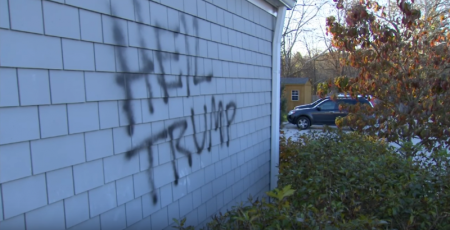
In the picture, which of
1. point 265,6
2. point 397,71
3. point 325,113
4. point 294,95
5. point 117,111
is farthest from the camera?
point 294,95

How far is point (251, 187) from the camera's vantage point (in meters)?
4.68

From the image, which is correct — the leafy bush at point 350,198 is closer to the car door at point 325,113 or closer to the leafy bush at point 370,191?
the leafy bush at point 370,191

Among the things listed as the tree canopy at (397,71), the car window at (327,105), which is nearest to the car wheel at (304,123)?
the car window at (327,105)

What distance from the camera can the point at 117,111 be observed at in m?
2.35

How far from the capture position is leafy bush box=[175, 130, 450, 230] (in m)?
2.21

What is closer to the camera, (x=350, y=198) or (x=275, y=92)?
(x=350, y=198)

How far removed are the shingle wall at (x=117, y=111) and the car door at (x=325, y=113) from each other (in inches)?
468

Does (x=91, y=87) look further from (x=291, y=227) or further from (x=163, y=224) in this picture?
(x=291, y=227)

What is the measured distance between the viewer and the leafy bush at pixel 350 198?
7.23ft

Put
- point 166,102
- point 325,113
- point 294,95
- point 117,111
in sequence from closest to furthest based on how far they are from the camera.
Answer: point 117,111
point 166,102
point 325,113
point 294,95

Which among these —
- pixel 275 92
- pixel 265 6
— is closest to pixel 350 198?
pixel 275 92

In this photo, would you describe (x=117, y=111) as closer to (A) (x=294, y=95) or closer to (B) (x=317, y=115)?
(B) (x=317, y=115)

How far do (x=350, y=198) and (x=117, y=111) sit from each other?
206 cm

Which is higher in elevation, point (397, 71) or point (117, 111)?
point (397, 71)
